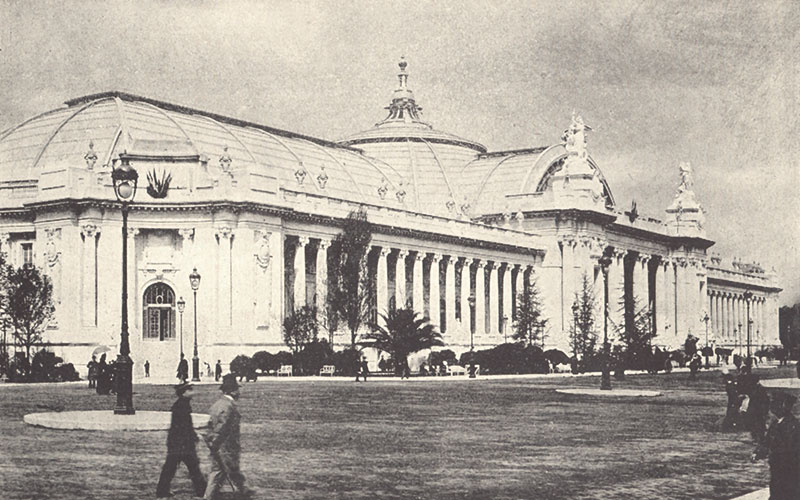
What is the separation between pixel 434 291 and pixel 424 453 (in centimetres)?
7396

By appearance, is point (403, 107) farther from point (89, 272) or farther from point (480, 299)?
point (89, 272)

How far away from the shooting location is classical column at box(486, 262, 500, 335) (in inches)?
4173

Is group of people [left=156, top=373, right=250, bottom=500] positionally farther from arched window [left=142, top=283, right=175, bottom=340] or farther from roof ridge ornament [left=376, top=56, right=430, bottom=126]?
roof ridge ornament [left=376, top=56, right=430, bottom=126]

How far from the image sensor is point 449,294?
99.1 metres

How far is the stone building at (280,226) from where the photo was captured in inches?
2862

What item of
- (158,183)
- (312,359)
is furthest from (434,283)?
(312,359)

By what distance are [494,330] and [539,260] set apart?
9.15 m

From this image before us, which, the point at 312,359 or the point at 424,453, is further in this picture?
the point at 312,359

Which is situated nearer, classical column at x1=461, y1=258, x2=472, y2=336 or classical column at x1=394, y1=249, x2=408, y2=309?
classical column at x1=394, y1=249, x2=408, y2=309

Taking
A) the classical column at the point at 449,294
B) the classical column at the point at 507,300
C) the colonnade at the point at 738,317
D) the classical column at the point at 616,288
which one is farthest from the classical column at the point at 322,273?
the colonnade at the point at 738,317

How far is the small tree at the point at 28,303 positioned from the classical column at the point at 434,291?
35.2 metres

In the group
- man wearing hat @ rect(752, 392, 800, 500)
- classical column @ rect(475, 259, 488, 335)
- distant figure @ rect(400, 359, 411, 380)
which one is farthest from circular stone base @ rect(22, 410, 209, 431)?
classical column @ rect(475, 259, 488, 335)

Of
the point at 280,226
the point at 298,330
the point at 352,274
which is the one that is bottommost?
the point at 298,330

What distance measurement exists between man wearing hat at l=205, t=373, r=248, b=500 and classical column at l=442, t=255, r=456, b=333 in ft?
272
